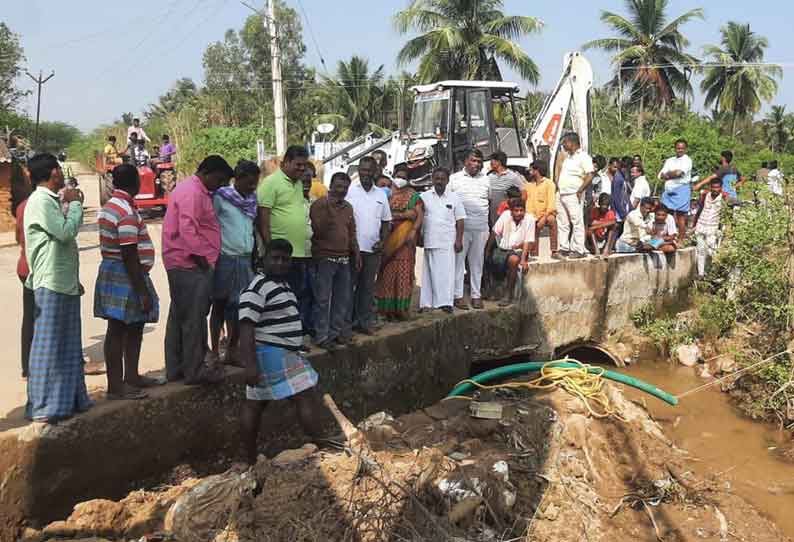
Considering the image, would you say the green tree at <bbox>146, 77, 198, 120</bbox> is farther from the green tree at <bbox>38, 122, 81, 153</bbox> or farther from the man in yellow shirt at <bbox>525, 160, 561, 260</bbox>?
the man in yellow shirt at <bbox>525, 160, 561, 260</bbox>

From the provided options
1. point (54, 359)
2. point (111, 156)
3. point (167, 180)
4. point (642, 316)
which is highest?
point (111, 156)

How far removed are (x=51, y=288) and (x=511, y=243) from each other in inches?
201

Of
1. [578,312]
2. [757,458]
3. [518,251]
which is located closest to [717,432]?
[757,458]

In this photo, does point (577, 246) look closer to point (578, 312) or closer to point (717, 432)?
point (578, 312)

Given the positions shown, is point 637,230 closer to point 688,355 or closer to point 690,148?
point 688,355

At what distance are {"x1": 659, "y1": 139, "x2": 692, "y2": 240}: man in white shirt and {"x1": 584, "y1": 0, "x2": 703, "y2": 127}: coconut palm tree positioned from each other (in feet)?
68.3

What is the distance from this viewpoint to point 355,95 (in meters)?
34.0

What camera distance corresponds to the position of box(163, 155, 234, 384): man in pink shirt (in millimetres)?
4609

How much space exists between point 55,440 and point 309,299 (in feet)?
7.70

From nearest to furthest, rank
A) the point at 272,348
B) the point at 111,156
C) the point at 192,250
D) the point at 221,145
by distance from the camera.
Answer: the point at 272,348, the point at 192,250, the point at 111,156, the point at 221,145

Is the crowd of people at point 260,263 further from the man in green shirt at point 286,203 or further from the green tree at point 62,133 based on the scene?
the green tree at point 62,133

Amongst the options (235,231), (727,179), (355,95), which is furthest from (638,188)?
(355,95)

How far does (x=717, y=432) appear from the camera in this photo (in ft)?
24.6

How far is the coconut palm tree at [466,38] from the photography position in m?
25.3
